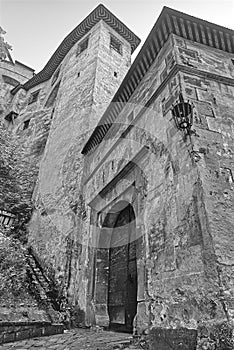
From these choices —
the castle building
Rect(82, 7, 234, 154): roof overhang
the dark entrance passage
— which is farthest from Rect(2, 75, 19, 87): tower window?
the dark entrance passage

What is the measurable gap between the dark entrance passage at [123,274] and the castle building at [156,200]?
20 millimetres

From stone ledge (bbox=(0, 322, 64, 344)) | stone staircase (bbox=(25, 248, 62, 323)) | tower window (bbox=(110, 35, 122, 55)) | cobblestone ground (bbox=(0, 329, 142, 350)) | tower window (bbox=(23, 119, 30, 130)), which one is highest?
tower window (bbox=(110, 35, 122, 55))

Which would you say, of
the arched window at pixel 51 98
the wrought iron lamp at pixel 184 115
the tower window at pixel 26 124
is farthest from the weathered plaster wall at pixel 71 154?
the tower window at pixel 26 124

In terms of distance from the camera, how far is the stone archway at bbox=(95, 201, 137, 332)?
4566 millimetres

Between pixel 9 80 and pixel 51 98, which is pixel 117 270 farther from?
pixel 9 80

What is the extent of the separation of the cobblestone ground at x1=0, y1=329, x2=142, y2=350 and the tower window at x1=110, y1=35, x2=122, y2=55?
12243 mm

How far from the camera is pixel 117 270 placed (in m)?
5.13

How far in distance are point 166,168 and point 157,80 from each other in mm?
1840

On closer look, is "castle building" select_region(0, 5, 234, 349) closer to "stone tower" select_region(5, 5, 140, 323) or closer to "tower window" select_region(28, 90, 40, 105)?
"stone tower" select_region(5, 5, 140, 323)

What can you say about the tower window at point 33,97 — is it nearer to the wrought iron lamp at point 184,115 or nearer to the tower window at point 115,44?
the tower window at point 115,44

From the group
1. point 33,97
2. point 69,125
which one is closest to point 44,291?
point 69,125

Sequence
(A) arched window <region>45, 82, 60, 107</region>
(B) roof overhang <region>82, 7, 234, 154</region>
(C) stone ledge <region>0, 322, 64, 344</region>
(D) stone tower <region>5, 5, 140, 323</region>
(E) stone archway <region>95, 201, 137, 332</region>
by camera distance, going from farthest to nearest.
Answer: (A) arched window <region>45, 82, 60, 107</region> < (D) stone tower <region>5, 5, 140, 323</region> < (E) stone archway <region>95, 201, 137, 332</region> < (B) roof overhang <region>82, 7, 234, 154</region> < (C) stone ledge <region>0, 322, 64, 344</region>

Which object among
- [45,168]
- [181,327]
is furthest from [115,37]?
[181,327]

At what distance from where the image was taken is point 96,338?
401cm
